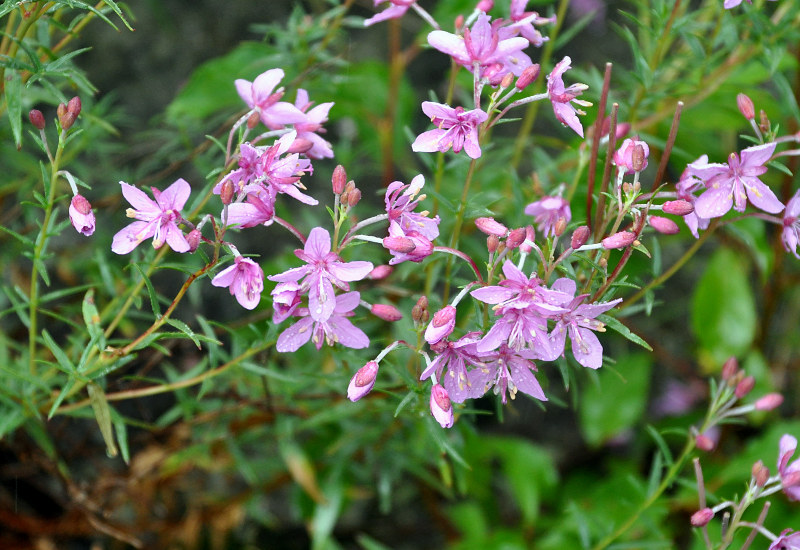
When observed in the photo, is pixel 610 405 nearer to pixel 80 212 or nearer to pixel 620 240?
pixel 620 240

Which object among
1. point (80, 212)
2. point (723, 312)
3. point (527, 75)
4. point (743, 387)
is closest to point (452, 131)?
point (527, 75)

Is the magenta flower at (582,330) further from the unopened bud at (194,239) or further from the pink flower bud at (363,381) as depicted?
the unopened bud at (194,239)

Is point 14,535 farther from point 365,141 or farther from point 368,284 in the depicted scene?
point 365,141

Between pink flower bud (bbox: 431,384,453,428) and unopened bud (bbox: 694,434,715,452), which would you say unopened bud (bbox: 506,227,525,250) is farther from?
unopened bud (bbox: 694,434,715,452)

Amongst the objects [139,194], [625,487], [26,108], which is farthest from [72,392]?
[625,487]

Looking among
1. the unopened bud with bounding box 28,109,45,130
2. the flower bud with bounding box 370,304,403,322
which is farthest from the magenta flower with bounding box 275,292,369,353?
the unopened bud with bounding box 28,109,45,130

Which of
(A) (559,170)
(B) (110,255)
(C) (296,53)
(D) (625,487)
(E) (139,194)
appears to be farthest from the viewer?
(D) (625,487)

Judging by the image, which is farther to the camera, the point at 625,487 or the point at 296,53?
the point at 625,487
